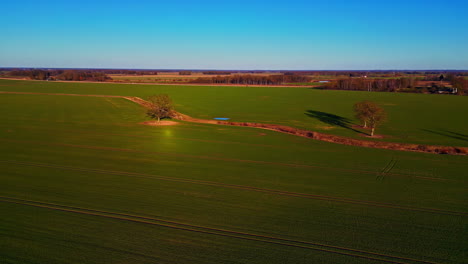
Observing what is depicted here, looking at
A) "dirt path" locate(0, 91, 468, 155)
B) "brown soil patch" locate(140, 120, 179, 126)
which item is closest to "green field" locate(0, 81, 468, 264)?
"dirt path" locate(0, 91, 468, 155)

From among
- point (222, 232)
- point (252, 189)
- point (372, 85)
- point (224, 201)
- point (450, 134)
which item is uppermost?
point (372, 85)

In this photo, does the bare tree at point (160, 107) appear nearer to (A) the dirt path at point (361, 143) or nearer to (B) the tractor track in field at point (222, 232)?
(A) the dirt path at point (361, 143)

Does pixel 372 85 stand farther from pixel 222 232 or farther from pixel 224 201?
pixel 222 232

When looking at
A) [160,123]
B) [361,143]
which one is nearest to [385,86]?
[361,143]

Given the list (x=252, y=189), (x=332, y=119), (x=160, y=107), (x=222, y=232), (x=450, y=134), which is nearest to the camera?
(x=222, y=232)

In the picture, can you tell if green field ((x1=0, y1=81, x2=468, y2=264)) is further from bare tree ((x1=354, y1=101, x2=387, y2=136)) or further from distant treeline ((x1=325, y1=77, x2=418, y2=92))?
distant treeline ((x1=325, y1=77, x2=418, y2=92))

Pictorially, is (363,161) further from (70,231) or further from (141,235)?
(70,231)

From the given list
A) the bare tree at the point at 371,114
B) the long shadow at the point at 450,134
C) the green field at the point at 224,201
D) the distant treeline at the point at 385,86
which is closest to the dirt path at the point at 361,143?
the green field at the point at 224,201
